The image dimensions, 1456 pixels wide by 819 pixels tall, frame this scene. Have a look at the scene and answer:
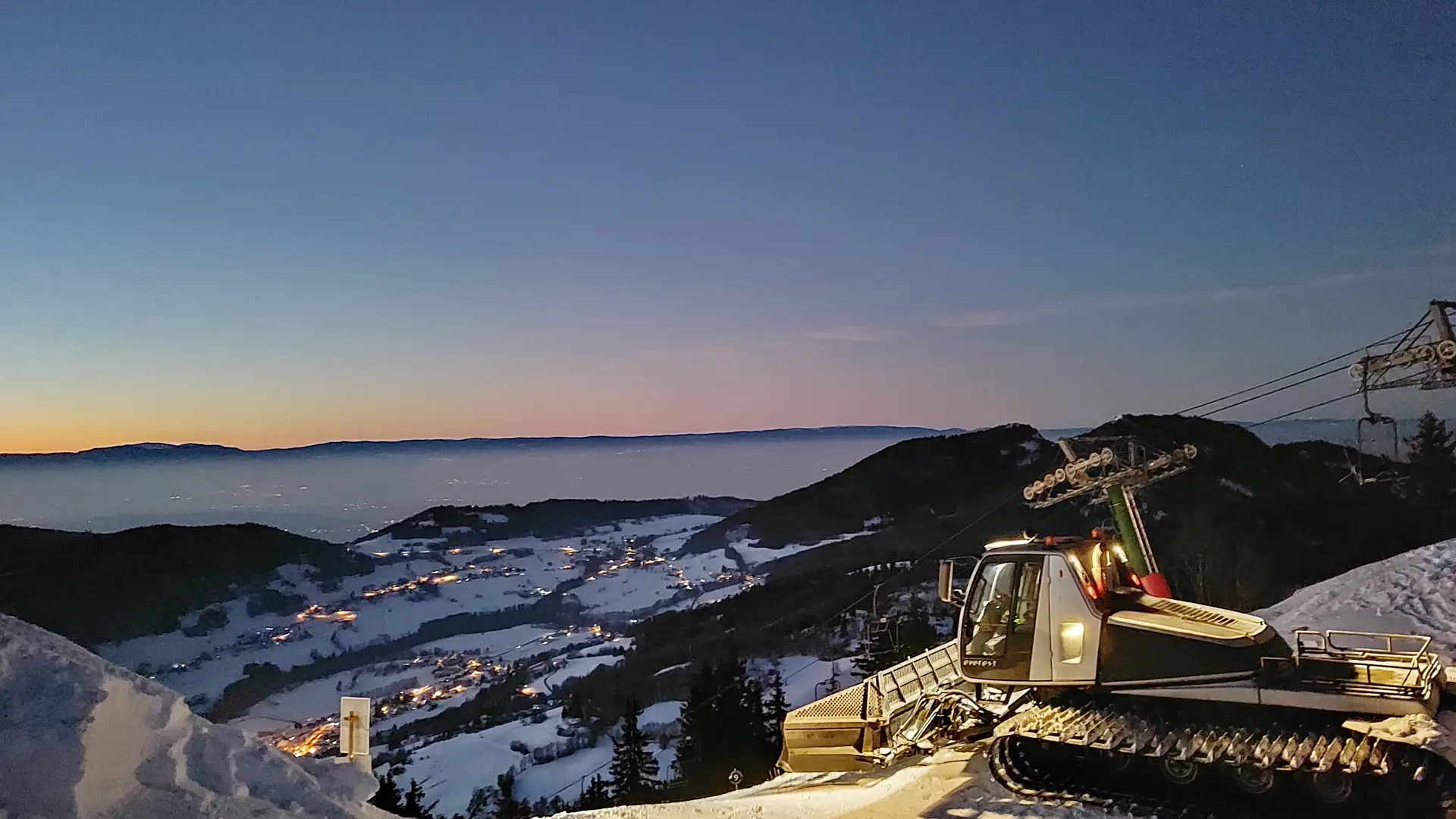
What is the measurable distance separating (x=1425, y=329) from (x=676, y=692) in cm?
5854

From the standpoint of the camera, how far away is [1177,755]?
9.20m

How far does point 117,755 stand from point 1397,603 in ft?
69.3

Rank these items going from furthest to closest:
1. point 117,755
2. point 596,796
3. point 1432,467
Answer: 1. point 1432,467
2. point 596,796
3. point 117,755

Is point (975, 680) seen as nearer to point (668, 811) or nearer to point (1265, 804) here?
point (1265, 804)

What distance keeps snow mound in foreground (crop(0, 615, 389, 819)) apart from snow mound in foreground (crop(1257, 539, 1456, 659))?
18138 millimetres

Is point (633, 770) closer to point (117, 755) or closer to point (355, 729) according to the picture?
point (355, 729)

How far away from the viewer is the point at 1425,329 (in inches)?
434

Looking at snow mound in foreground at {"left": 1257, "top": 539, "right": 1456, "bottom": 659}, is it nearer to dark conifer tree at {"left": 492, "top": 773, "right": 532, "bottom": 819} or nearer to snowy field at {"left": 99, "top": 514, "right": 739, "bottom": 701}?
dark conifer tree at {"left": 492, "top": 773, "right": 532, "bottom": 819}

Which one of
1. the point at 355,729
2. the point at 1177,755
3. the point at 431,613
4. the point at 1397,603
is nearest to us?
the point at 355,729

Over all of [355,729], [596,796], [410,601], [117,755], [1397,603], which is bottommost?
[410,601]

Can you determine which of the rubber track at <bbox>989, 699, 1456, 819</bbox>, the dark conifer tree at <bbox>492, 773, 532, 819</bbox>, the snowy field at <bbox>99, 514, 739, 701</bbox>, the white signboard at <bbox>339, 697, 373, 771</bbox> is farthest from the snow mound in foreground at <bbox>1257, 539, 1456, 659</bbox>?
the snowy field at <bbox>99, 514, 739, 701</bbox>

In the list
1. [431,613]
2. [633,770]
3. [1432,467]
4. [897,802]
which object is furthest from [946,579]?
[431,613]

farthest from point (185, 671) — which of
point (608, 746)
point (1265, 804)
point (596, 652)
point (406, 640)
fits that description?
point (1265, 804)

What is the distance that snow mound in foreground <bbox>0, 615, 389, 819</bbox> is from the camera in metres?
5.02
